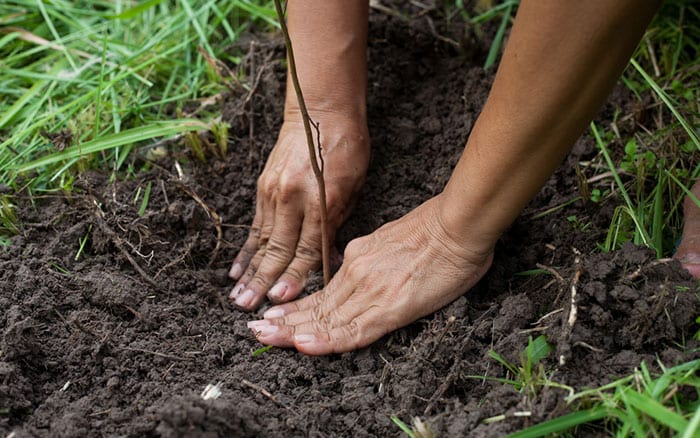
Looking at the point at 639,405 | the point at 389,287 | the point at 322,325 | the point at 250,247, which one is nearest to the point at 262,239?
the point at 250,247

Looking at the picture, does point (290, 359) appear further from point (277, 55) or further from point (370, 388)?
point (277, 55)

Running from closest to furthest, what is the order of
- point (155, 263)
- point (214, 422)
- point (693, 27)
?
point (214, 422)
point (155, 263)
point (693, 27)

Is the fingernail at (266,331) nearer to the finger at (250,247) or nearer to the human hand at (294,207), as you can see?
the human hand at (294,207)

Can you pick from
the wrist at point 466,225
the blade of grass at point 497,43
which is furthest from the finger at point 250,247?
the blade of grass at point 497,43

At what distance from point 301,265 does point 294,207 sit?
0.17 meters

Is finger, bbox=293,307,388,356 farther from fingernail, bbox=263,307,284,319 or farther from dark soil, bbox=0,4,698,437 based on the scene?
fingernail, bbox=263,307,284,319

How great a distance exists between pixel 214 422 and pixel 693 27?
2.03 meters

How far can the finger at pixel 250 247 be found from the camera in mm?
1979

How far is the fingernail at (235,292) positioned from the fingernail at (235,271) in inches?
2.1

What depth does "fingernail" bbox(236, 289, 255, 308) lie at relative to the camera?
6.19 feet

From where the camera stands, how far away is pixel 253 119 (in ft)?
7.26

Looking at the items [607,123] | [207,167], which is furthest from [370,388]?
[607,123]

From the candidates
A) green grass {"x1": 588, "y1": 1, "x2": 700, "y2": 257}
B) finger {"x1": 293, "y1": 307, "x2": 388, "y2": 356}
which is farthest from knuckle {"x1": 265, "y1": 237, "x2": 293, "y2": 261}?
green grass {"x1": 588, "y1": 1, "x2": 700, "y2": 257}

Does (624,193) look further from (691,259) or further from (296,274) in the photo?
(296,274)
